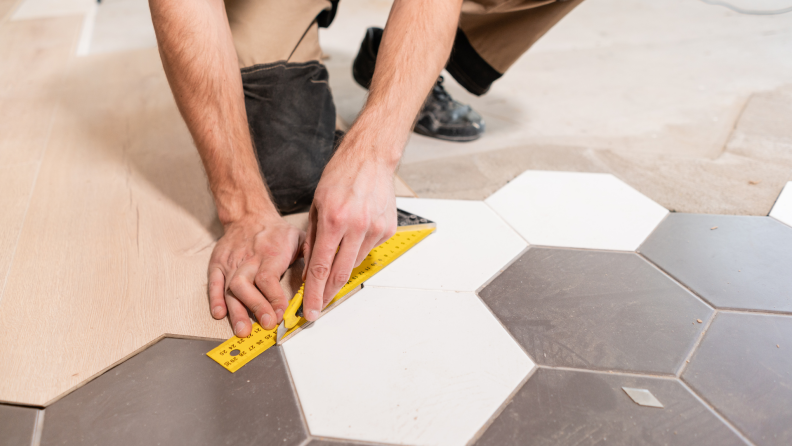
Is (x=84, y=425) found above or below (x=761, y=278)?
below

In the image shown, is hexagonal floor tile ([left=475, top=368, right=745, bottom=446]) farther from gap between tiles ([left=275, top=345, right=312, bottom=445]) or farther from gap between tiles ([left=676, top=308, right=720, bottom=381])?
gap between tiles ([left=275, top=345, right=312, bottom=445])

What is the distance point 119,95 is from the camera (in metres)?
1.98

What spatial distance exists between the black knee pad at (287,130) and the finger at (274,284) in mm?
324

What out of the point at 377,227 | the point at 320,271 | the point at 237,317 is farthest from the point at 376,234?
the point at 237,317

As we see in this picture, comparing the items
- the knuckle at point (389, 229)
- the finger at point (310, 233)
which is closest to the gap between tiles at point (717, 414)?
the knuckle at point (389, 229)

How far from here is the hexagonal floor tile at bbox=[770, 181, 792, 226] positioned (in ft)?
3.91

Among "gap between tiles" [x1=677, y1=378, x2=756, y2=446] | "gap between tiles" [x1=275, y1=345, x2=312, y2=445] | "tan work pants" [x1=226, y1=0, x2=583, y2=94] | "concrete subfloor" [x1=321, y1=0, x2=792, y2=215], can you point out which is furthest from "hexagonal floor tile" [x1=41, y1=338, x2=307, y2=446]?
"tan work pants" [x1=226, y1=0, x2=583, y2=94]

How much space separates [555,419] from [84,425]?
29.7 inches

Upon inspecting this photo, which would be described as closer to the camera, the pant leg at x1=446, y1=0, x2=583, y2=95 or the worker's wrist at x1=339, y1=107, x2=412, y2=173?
the worker's wrist at x1=339, y1=107, x2=412, y2=173

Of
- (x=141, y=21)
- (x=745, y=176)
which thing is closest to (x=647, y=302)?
(x=745, y=176)

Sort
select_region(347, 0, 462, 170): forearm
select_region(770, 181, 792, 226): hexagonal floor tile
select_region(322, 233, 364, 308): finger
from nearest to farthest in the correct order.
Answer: select_region(322, 233, 364, 308): finger → select_region(347, 0, 462, 170): forearm → select_region(770, 181, 792, 226): hexagonal floor tile

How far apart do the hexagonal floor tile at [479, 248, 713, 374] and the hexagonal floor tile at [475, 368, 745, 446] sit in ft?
0.12

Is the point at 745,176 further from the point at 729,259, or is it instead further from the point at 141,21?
the point at 141,21

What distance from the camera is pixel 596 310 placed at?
3.04 ft
